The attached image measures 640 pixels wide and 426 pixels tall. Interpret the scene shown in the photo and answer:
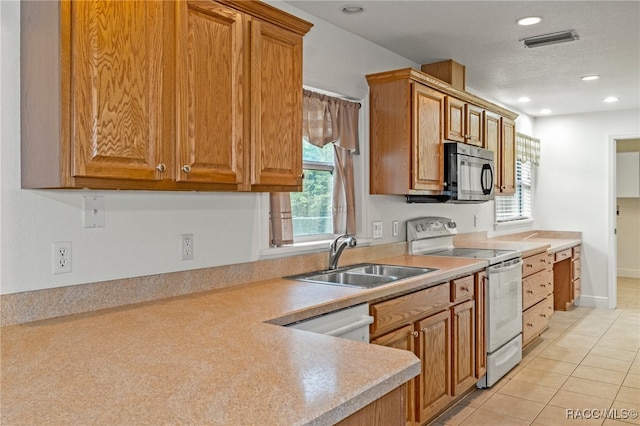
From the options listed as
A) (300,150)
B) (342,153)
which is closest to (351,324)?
(300,150)

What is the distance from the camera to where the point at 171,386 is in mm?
1152

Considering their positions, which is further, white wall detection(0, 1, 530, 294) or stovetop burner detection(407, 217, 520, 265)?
stovetop burner detection(407, 217, 520, 265)

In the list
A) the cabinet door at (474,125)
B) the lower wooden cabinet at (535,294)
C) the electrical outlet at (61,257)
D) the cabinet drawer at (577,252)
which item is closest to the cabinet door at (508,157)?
the cabinet door at (474,125)

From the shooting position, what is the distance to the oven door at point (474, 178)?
3.81m

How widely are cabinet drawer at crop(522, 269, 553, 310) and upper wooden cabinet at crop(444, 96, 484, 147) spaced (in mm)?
1253

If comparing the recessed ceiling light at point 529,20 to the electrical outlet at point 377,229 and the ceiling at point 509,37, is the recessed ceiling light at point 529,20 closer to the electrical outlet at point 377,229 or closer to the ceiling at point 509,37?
the ceiling at point 509,37

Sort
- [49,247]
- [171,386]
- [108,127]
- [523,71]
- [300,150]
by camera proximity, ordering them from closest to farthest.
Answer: [171,386] < [108,127] < [49,247] < [300,150] < [523,71]

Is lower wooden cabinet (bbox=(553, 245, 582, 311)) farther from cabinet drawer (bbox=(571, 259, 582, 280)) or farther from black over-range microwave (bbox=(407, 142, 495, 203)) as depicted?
black over-range microwave (bbox=(407, 142, 495, 203))

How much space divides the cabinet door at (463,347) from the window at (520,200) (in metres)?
2.88

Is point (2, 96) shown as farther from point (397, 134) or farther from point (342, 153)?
point (397, 134)

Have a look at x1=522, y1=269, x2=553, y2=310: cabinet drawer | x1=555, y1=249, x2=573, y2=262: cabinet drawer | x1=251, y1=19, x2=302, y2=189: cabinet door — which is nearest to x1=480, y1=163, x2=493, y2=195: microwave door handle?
x1=522, y1=269, x2=553, y2=310: cabinet drawer

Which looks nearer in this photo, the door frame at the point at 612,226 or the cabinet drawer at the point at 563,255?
the cabinet drawer at the point at 563,255

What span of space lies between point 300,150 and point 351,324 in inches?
34.3

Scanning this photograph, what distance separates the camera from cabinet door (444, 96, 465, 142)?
3793mm
